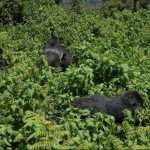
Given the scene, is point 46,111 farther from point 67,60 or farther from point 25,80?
point 67,60

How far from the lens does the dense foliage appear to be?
25.8 feet

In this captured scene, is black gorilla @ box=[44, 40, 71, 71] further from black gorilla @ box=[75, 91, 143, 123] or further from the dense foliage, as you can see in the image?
black gorilla @ box=[75, 91, 143, 123]

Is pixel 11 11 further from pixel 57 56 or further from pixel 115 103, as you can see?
pixel 115 103

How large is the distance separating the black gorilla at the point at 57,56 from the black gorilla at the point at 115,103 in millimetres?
3851

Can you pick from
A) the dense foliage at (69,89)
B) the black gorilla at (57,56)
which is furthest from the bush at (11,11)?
the black gorilla at (57,56)

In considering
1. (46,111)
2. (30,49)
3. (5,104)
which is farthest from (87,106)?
(30,49)

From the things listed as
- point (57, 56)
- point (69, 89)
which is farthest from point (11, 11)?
point (69, 89)

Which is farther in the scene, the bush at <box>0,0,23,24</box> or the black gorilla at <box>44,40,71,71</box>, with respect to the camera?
the bush at <box>0,0,23,24</box>

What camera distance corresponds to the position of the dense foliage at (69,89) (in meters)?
7.85

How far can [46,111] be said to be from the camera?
9.42 meters

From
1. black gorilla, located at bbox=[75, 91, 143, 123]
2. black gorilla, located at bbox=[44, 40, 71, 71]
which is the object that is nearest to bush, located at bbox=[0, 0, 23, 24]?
black gorilla, located at bbox=[44, 40, 71, 71]

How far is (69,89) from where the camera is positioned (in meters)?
11.2

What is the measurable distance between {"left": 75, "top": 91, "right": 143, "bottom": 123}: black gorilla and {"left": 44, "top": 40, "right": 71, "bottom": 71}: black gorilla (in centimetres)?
385

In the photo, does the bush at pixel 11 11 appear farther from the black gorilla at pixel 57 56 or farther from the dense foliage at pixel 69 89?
the black gorilla at pixel 57 56
